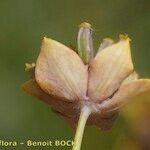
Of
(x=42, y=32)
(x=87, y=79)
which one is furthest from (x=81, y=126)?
(x=42, y=32)

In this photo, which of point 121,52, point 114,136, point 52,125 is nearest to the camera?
point 121,52

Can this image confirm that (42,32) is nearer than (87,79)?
No

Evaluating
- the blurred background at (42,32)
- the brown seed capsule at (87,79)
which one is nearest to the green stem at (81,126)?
the brown seed capsule at (87,79)

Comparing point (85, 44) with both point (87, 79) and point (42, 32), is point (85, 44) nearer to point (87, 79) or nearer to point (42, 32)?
point (87, 79)

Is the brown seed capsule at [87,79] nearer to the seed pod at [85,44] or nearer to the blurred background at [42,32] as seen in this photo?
the seed pod at [85,44]

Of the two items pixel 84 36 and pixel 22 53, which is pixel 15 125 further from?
pixel 84 36

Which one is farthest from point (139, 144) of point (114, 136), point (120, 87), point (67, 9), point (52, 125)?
point (67, 9)
